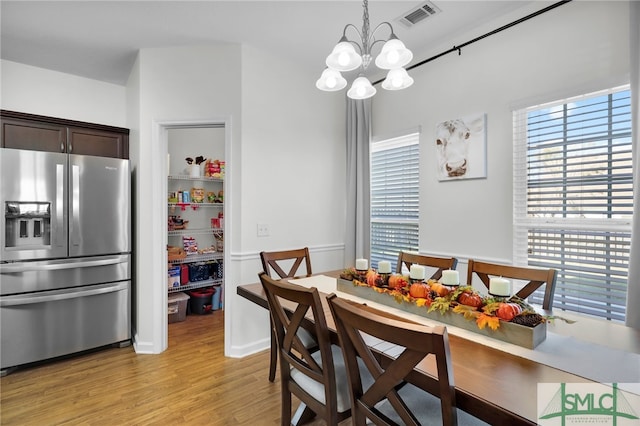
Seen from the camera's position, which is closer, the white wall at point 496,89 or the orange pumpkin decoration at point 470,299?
the orange pumpkin decoration at point 470,299

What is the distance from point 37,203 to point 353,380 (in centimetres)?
297

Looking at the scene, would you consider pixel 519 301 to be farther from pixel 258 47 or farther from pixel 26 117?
pixel 26 117

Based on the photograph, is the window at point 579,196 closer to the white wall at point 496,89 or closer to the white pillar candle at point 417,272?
the white wall at point 496,89

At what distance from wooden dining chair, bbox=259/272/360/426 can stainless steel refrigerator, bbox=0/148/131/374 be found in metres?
2.15

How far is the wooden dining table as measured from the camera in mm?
816

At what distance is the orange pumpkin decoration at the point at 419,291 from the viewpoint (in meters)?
1.51

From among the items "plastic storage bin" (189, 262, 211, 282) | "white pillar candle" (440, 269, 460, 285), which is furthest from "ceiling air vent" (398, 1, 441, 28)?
"plastic storage bin" (189, 262, 211, 282)

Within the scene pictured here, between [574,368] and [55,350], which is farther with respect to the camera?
[55,350]

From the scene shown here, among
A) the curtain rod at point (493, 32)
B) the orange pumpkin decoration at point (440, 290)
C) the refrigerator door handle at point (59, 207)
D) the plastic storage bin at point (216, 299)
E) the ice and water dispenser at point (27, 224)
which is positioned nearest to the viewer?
the orange pumpkin decoration at point (440, 290)

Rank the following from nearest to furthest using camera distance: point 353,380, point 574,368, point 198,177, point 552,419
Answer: point 552,419, point 574,368, point 353,380, point 198,177

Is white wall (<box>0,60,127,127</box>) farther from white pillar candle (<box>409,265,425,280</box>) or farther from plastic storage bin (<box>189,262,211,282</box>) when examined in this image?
white pillar candle (<box>409,265,425,280</box>)

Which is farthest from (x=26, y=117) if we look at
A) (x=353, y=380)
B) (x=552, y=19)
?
(x=552, y=19)

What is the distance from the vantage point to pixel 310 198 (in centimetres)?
339

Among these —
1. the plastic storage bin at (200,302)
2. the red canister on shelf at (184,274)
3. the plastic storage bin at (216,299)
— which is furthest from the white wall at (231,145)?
the plastic storage bin at (216,299)
